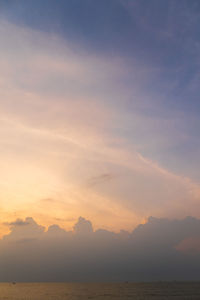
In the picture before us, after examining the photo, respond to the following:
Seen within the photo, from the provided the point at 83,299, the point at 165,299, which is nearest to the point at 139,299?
the point at 165,299

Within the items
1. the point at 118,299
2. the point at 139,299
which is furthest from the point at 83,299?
the point at 139,299

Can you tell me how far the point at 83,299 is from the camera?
512ft

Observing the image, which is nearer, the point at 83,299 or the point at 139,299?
the point at 139,299

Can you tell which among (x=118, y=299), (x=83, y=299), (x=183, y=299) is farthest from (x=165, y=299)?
(x=83, y=299)

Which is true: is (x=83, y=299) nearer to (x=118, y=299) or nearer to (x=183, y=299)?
(x=118, y=299)

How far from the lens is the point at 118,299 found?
14925cm

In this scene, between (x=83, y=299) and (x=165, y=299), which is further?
(x=83, y=299)

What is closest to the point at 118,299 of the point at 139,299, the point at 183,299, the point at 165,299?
the point at 139,299

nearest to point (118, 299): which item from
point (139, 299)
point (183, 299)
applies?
point (139, 299)

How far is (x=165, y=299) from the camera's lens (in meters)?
140

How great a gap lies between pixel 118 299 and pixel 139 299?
40.8 ft

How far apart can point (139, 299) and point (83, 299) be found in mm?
31047

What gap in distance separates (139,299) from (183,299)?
2008cm

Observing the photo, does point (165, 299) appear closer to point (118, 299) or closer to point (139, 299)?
point (139, 299)
